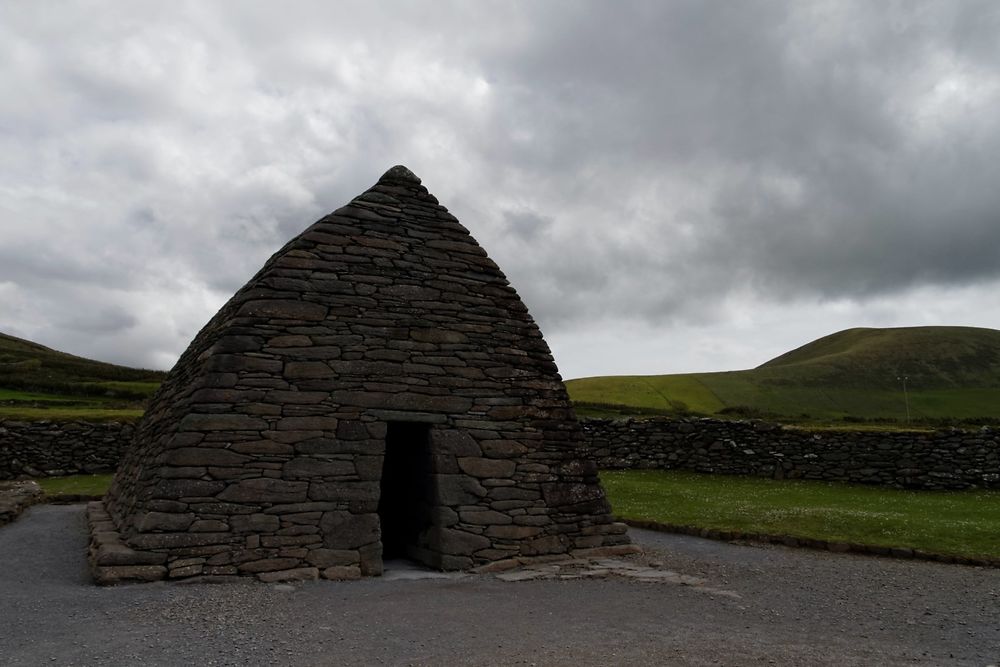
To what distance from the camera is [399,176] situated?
1123cm

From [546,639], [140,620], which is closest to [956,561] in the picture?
[546,639]

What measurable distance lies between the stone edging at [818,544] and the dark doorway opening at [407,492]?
5.39 meters

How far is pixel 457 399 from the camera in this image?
10125mm

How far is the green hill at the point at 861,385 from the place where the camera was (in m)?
49.4

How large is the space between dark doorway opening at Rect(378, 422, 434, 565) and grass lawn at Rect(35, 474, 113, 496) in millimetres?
10227

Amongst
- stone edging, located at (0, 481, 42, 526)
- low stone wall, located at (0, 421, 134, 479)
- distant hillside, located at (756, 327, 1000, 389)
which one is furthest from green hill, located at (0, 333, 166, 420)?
distant hillside, located at (756, 327, 1000, 389)

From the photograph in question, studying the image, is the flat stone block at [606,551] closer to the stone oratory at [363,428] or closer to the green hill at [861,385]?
the stone oratory at [363,428]

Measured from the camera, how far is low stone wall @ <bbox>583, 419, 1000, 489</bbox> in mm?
19344

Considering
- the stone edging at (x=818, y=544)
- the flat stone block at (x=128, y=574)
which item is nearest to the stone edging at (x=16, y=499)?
the flat stone block at (x=128, y=574)

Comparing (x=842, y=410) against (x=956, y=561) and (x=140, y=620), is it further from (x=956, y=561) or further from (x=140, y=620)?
(x=140, y=620)

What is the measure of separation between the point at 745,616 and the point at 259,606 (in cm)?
508

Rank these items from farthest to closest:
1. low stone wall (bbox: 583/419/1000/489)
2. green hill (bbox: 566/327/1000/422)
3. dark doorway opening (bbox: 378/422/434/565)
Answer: green hill (bbox: 566/327/1000/422) < low stone wall (bbox: 583/419/1000/489) < dark doorway opening (bbox: 378/422/434/565)

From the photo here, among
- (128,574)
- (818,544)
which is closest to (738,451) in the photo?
(818,544)

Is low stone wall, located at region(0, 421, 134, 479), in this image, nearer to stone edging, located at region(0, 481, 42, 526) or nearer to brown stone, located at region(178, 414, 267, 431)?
stone edging, located at region(0, 481, 42, 526)
